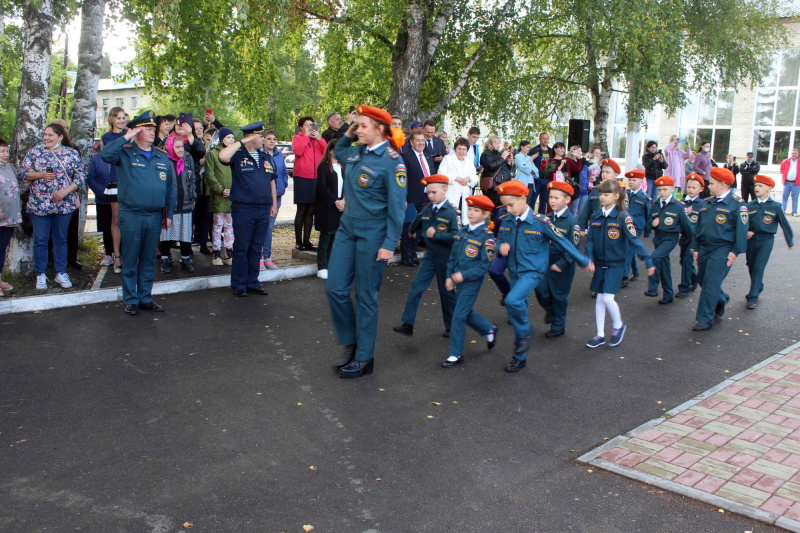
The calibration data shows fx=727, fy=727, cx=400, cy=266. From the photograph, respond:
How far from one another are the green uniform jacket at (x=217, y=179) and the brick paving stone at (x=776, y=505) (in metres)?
7.50

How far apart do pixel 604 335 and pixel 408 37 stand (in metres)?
9.27

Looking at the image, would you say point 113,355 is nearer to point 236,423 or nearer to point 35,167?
point 236,423

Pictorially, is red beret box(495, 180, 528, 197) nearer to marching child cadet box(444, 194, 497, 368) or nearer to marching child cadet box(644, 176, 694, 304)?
marching child cadet box(444, 194, 497, 368)

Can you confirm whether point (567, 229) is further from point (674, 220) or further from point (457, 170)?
point (457, 170)

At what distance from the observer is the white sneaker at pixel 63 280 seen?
27.2 feet

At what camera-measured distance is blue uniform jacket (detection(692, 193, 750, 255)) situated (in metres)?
7.88

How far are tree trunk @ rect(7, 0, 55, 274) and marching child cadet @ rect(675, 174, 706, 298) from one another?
8048 mm

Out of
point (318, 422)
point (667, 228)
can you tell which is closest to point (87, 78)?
point (318, 422)

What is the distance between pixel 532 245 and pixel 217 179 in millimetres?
4819

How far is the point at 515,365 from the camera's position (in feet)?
20.7

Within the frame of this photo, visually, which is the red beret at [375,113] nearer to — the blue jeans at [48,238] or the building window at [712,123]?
the blue jeans at [48,238]

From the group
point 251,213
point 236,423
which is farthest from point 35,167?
point 236,423

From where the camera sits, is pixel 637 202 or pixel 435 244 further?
pixel 637 202

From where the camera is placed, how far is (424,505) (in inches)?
153
